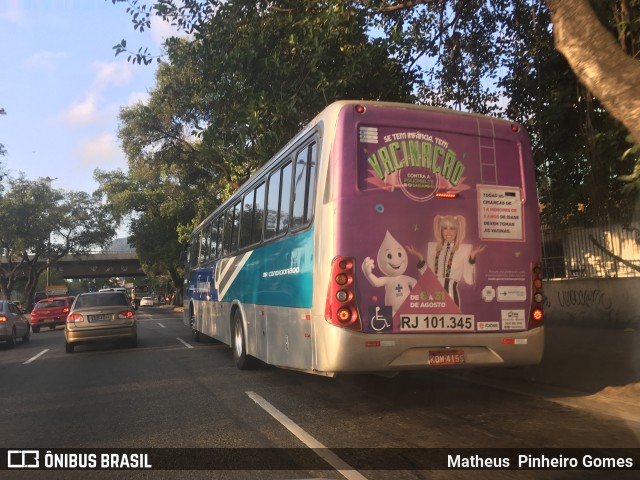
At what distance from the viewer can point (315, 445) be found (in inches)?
199

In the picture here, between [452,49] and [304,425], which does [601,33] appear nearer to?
[304,425]

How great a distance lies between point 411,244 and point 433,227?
0.33 metres

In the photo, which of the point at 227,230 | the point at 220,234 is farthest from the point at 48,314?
the point at 227,230

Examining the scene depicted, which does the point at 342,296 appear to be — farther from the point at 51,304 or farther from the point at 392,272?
the point at 51,304

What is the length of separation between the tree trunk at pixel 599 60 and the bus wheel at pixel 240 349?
6482 millimetres

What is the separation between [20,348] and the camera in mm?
16141

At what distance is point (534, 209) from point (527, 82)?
6.97 m

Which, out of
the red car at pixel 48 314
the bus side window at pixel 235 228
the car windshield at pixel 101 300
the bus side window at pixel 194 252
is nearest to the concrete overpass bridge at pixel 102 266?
the red car at pixel 48 314

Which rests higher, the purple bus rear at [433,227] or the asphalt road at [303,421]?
the purple bus rear at [433,227]

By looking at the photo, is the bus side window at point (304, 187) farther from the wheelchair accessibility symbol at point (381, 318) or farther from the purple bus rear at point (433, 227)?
the wheelchair accessibility symbol at point (381, 318)

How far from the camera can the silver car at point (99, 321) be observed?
43.0 feet

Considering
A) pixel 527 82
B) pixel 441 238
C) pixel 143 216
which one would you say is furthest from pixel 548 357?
pixel 143 216

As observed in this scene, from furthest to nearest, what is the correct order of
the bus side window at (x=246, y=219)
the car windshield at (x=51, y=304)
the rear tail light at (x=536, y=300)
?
the car windshield at (x=51, y=304) < the bus side window at (x=246, y=219) < the rear tail light at (x=536, y=300)

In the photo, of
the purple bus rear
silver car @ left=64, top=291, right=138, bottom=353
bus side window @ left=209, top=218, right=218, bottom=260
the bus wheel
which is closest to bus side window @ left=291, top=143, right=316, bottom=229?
the purple bus rear
